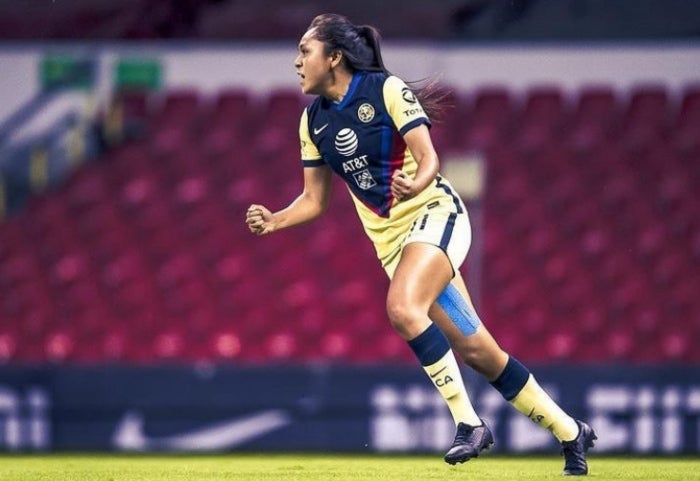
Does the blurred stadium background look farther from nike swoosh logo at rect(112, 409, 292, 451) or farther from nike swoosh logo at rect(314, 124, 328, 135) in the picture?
nike swoosh logo at rect(314, 124, 328, 135)

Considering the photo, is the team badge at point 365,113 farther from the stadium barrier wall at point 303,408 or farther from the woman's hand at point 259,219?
the stadium barrier wall at point 303,408

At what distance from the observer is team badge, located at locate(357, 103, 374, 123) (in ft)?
16.6

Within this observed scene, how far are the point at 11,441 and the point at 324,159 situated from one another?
4386mm

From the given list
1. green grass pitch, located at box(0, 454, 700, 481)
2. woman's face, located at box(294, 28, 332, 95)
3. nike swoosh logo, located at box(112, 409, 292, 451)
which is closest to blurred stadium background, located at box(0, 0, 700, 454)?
nike swoosh logo, located at box(112, 409, 292, 451)

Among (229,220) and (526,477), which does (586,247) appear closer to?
(229,220)

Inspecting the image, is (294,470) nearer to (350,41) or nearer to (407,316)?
(407,316)

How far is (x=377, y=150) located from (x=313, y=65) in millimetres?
408

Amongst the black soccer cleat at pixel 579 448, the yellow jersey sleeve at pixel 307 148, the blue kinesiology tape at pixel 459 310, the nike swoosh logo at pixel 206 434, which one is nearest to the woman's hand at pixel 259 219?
the yellow jersey sleeve at pixel 307 148

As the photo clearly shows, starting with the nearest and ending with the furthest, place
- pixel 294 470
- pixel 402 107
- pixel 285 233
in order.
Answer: pixel 402 107
pixel 294 470
pixel 285 233

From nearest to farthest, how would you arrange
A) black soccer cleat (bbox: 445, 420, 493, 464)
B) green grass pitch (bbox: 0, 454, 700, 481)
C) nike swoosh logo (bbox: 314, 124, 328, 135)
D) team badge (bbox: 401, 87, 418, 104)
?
black soccer cleat (bbox: 445, 420, 493, 464) → team badge (bbox: 401, 87, 418, 104) → nike swoosh logo (bbox: 314, 124, 328, 135) → green grass pitch (bbox: 0, 454, 700, 481)

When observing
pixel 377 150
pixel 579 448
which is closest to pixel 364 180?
pixel 377 150

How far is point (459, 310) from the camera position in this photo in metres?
5.07

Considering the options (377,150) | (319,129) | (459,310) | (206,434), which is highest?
(319,129)

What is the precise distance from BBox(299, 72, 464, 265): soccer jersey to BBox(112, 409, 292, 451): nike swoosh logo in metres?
3.85
